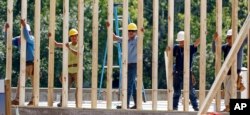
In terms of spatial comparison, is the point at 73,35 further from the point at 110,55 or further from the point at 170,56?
the point at 170,56

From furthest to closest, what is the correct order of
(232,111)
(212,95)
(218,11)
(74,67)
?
(74,67)
(218,11)
(212,95)
(232,111)

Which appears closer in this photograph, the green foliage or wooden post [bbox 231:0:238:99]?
wooden post [bbox 231:0:238:99]

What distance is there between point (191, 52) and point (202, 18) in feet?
2.25

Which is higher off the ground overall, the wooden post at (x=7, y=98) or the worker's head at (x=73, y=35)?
the worker's head at (x=73, y=35)

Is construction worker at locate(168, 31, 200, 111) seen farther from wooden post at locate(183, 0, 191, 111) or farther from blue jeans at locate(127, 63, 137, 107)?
blue jeans at locate(127, 63, 137, 107)

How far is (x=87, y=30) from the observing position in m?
40.2

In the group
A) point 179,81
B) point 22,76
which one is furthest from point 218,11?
point 22,76

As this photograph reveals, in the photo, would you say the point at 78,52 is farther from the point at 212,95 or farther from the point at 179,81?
the point at 212,95

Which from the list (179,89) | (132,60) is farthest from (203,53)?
Result: (132,60)

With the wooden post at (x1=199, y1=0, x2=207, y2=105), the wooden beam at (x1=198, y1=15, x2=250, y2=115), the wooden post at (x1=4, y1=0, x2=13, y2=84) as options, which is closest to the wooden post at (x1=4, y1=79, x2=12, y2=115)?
the wooden beam at (x1=198, y1=15, x2=250, y2=115)

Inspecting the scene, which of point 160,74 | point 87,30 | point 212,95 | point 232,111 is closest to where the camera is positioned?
point 232,111

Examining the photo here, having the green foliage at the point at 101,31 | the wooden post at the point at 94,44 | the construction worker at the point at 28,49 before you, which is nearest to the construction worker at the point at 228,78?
the wooden post at the point at 94,44

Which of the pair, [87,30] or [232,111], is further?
[87,30]

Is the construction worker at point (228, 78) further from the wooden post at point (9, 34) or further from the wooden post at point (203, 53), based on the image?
the wooden post at point (9, 34)
